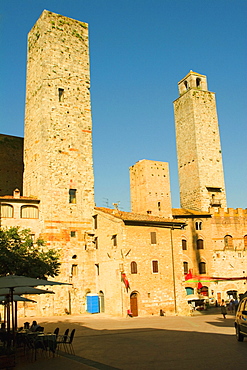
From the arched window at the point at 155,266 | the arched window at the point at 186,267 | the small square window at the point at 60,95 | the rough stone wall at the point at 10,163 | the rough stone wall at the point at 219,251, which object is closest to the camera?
the arched window at the point at 155,266

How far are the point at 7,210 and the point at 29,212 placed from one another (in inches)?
65.8

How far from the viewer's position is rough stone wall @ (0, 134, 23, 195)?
1382 inches

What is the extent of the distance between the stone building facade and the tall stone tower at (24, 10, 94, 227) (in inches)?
3.3

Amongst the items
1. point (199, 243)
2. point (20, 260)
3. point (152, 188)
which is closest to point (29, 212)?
point (20, 260)

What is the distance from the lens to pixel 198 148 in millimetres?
42188

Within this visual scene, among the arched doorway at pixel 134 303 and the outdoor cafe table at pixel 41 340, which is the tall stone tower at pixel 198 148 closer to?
the arched doorway at pixel 134 303

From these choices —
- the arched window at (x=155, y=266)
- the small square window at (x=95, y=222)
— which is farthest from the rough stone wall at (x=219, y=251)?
the small square window at (x=95, y=222)

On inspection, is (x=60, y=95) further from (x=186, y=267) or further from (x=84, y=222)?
(x=186, y=267)

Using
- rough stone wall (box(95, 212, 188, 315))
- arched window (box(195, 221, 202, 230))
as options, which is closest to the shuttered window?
rough stone wall (box(95, 212, 188, 315))

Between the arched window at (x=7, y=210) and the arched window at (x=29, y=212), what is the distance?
0.83 m

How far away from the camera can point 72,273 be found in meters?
29.1

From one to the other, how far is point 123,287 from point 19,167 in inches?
661

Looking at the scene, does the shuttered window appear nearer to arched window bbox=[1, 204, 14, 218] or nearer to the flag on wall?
the flag on wall

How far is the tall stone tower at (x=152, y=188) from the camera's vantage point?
3784cm
